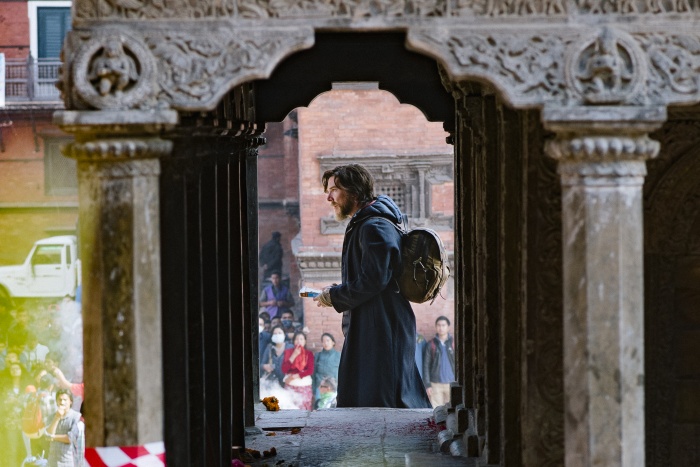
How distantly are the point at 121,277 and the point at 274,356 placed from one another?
14.1 metres

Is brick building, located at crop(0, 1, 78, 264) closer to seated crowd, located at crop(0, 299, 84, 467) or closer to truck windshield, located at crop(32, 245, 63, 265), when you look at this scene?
truck windshield, located at crop(32, 245, 63, 265)

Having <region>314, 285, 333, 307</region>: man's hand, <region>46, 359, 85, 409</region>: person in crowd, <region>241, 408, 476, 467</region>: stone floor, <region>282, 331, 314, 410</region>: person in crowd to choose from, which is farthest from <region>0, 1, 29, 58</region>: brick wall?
<region>241, 408, 476, 467</region>: stone floor

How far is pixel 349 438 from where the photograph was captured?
8.98m

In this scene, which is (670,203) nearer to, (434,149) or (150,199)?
(150,199)

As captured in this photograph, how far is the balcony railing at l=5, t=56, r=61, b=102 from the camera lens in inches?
1188

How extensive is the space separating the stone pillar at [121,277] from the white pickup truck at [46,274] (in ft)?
62.8

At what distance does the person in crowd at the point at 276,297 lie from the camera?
2561 centimetres

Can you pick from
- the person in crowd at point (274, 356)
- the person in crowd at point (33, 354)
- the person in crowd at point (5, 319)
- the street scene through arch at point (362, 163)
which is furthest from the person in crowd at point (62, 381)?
the street scene through arch at point (362, 163)

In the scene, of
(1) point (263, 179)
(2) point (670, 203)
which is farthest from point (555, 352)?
(1) point (263, 179)

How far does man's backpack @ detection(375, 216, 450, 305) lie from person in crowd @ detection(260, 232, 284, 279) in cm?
1973

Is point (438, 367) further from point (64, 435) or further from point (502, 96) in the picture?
point (502, 96)

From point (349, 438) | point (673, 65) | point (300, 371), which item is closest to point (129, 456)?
point (673, 65)

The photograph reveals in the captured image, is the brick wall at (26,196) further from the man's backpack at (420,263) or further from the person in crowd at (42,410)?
the man's backpack at (420,263)

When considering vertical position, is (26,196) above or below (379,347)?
above
